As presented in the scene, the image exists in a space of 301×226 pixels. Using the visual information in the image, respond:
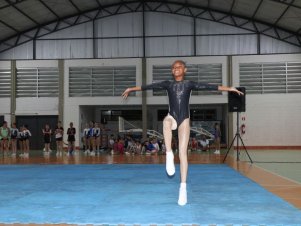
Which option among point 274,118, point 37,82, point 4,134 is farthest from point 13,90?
point 274,118

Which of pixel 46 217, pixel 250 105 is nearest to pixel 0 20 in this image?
pixel 250 105

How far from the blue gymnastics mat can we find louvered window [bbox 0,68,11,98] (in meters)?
19.8

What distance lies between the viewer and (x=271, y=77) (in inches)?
1014

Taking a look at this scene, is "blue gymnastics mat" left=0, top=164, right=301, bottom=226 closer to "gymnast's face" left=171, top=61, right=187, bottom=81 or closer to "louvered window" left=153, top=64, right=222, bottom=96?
"gymnast's face" left=171, top=61, right=187, bottom=81

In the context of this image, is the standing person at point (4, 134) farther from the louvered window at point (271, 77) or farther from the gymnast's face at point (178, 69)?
the gymnast's face at point (178, 69)

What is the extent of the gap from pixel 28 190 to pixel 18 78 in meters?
21.6

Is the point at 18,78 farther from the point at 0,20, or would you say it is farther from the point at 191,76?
the point at 191,76

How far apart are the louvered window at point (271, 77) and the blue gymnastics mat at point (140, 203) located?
18026 mm

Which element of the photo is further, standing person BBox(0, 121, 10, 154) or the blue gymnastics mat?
standing person BBox(0, 121, 10, 154)

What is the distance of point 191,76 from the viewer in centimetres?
2653

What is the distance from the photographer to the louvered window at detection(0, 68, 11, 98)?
2708cm

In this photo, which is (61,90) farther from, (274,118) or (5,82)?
(274,118)

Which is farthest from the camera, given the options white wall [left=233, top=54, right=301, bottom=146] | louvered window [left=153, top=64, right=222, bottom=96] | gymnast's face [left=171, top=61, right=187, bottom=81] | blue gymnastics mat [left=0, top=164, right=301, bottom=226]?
louvered window [left=153, top=64, right=222, bottom=96]

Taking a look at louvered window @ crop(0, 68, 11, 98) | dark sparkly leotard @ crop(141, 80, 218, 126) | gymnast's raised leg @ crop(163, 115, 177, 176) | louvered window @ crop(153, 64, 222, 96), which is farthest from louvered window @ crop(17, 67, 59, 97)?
gymnast's raised leg @ crop(163, 115, 177, 176)
